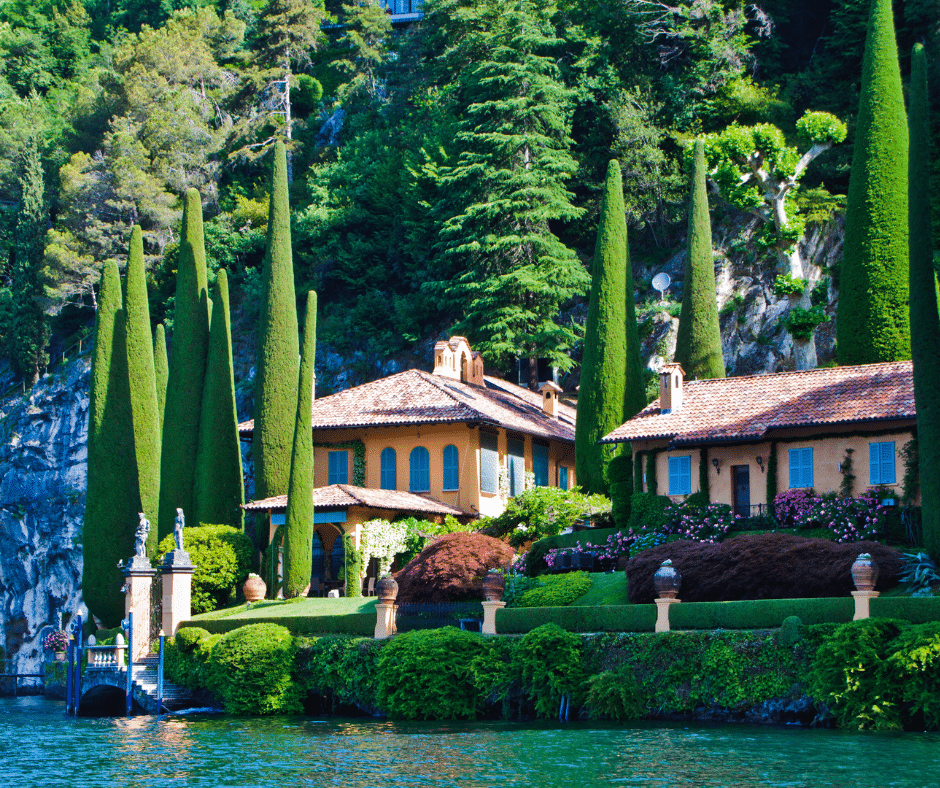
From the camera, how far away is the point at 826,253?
169 feet

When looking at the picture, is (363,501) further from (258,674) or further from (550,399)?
(550,399)

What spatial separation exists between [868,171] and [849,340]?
661 cm

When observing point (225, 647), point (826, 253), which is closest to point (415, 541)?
point (225, 647)

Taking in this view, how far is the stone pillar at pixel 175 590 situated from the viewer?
3578cm

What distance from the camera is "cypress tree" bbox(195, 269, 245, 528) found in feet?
139

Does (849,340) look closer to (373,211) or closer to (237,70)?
(373,211)

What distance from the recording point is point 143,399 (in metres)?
42.6

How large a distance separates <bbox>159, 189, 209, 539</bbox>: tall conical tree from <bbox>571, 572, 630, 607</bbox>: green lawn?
1689 cm

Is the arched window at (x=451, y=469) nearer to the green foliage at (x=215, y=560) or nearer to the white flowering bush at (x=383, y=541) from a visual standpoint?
the white flowering bush at (x=383, y=541)

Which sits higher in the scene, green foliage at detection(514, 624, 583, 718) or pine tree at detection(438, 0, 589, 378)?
pine tree at detection(438, 0, 589, 378)

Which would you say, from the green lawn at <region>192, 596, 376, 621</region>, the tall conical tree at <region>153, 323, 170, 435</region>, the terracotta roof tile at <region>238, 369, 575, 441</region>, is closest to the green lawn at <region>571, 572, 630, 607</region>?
the green lawn at <region>192, 596, 376, 621</region>

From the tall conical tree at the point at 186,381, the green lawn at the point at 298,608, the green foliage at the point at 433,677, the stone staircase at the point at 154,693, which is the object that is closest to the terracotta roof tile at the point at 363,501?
the tall conical tree at the point at 186,381

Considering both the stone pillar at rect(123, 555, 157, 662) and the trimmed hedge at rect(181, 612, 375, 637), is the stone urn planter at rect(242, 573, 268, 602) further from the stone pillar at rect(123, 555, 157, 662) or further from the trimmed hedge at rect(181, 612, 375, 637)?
the trimmed hedge at rect(181, 612, 375, 637)

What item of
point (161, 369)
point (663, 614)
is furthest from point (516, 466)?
point (663, 614)
